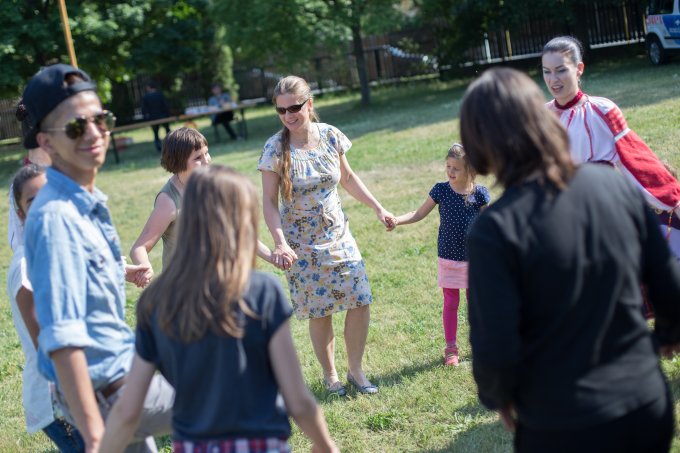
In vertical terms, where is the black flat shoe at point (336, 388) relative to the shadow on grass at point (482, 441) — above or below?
above

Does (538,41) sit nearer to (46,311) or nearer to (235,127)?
(235,127)

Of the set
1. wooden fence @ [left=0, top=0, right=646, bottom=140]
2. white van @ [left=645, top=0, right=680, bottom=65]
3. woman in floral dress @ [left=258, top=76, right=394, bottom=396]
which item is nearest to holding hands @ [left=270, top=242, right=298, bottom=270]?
woman in floral dress @ [left=258, top=76, right=394, bottom=396]

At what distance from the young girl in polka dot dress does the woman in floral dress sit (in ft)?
1.87

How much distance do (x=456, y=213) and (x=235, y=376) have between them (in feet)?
11.0

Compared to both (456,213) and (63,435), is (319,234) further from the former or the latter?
(63,435)

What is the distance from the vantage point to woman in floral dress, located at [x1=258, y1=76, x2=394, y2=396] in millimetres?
5207

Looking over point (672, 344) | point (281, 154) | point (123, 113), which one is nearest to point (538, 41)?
point (123, 113)

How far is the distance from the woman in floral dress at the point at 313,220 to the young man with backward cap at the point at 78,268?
2.29m

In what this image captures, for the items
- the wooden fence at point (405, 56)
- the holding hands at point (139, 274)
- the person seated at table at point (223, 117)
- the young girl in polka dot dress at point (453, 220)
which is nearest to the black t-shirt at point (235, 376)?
the holding hands at point (139, 274)

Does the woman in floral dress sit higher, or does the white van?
the white van

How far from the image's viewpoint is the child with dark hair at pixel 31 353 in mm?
3227

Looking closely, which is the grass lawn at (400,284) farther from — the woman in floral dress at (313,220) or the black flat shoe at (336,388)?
the woman in floral dress at (313,220)

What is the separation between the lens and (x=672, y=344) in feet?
8.75

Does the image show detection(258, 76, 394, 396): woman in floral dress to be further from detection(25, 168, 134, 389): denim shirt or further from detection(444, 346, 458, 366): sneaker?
detection(25, 168, 134, 389): denim shirt
